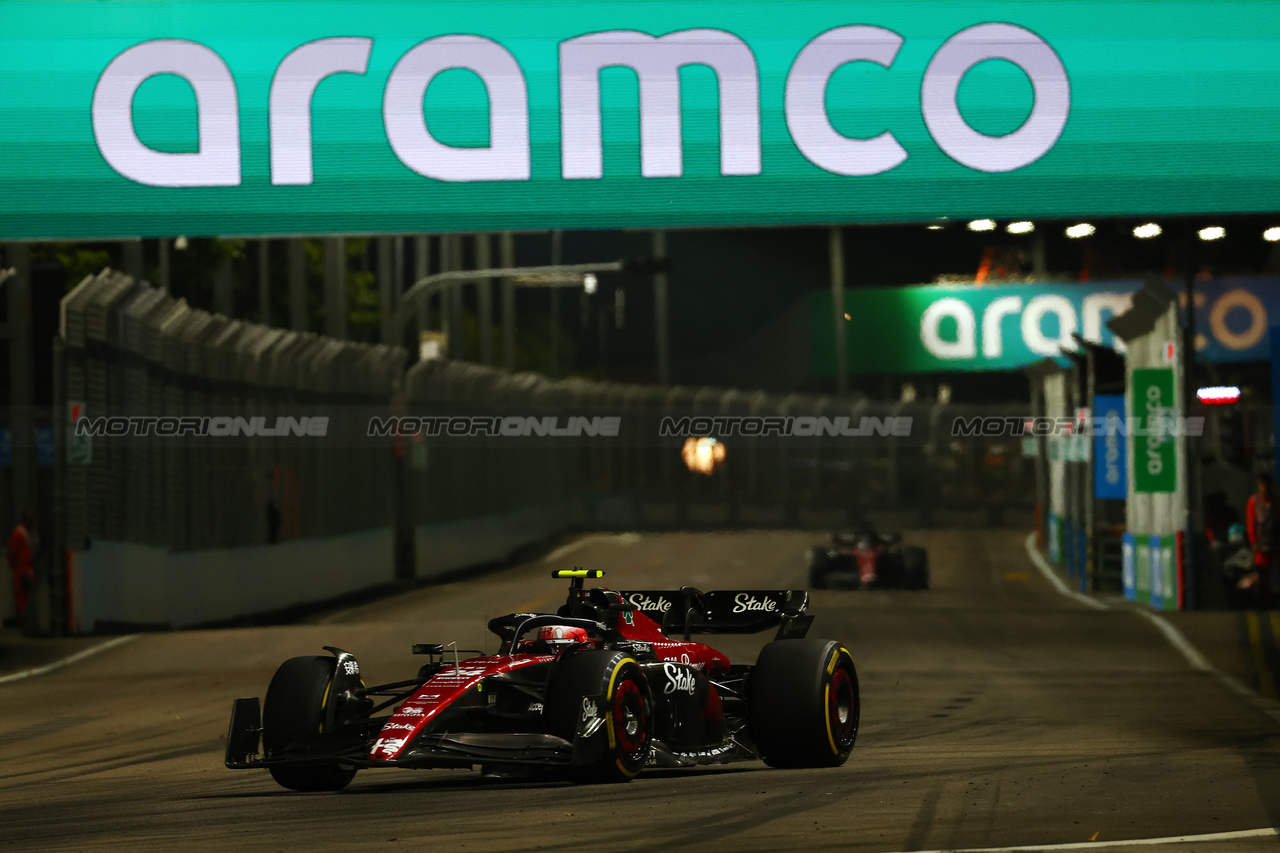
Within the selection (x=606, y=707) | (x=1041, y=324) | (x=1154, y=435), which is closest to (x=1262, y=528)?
(x=1154, y=435)

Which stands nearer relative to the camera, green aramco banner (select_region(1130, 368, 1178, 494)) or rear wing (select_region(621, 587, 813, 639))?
rear wing (select_region(621, 587, 813, 639))

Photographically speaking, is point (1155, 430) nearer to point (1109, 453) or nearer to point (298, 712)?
point (1109, 453)

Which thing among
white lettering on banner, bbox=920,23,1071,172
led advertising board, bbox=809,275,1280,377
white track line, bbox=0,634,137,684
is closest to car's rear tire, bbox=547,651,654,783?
white track line, bbox=0,634,137,684

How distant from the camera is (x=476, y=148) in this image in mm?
15719

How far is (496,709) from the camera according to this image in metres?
8.27

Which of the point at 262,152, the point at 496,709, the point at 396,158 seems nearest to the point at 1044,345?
the point at 396,158

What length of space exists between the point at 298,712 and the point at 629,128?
340 inches

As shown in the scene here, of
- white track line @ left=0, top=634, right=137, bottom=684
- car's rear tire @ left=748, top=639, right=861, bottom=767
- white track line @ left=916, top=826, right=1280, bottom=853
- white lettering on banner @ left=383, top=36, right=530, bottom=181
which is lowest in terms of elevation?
white track line @ left=0, top=634, right=137, bottom=684

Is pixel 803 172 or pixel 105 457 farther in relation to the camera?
pixel 105 457

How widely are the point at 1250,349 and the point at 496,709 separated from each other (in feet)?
40.2

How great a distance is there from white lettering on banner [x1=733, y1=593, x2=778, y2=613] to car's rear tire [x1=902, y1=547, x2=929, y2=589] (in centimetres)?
845

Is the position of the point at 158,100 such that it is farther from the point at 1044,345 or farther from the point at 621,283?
the point at 1044,345

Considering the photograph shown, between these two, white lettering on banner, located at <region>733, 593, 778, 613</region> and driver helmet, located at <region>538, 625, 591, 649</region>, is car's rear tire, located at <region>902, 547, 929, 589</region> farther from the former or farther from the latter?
driver helmet, located at <region>538, 625, 591, 649</region>

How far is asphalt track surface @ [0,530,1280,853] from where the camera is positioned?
727cm
